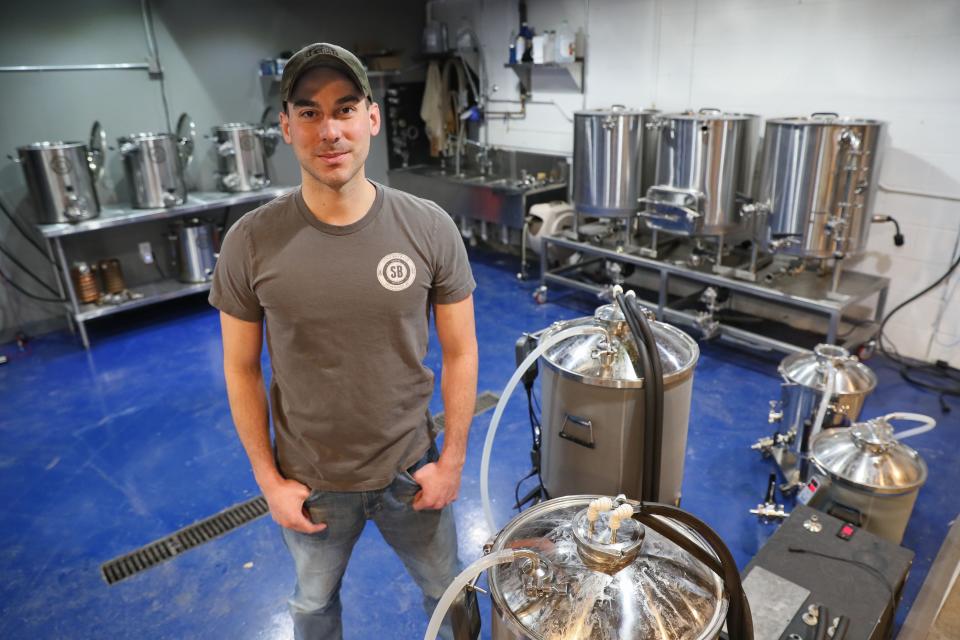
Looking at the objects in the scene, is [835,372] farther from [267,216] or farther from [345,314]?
[267,216]

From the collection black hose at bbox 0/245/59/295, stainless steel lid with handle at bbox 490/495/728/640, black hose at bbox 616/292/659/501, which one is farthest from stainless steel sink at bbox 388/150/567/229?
stainless steel lid with handle at bbox 490/495/728/640

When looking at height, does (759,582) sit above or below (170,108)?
below

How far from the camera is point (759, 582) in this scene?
5.37ft

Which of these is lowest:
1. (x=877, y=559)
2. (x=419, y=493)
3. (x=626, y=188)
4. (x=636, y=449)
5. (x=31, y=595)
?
(x=31, y=595)

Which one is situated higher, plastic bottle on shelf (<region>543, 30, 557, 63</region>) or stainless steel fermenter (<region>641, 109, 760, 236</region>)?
plastic bottle on shelf (<region>543, 30, 557, 63</region>)

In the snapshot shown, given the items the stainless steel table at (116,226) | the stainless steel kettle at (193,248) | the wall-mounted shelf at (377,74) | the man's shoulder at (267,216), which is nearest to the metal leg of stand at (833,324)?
the man's shoulder at (267,216)

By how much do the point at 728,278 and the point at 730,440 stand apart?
4.05 ft

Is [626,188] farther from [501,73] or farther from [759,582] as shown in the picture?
[759,582]

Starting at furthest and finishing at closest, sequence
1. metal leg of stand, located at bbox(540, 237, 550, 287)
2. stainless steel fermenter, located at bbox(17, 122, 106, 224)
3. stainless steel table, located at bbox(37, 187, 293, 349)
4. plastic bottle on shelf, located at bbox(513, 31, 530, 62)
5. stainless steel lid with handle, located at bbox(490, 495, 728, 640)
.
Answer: plastic bottle on shelf, located at bbox(513, 31, 530, 62), metal leg of stand, located at bbox(540, 237, 550, 287), stainless steel table, located at bbox(37, 187, 293, 349), stainless steel fermenter, located at bbox(17, 122, 106, 224), stainless steel lid with handle, located at bbox(490, 495, 728, 640)

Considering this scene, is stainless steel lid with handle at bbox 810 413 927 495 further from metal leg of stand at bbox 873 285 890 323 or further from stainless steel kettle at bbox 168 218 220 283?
stainless steel kettle at bbox 168 218 220 283

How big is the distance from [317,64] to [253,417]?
771mm

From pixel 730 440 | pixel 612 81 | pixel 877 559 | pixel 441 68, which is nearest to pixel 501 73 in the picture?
pixel 441 68

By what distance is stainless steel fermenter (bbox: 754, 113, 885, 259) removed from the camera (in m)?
3.36

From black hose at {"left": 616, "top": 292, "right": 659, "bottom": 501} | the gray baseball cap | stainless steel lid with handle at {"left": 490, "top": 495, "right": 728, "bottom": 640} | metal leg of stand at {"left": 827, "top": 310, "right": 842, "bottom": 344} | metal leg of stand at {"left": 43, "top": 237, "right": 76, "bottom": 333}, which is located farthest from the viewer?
metal leg of stand at {"left": 43, "top": 237, "right": 76, "bottom": 333}
